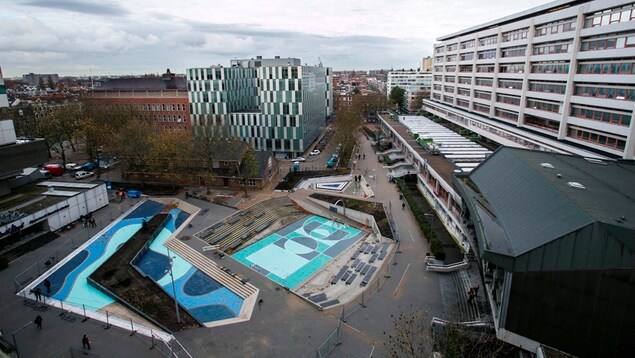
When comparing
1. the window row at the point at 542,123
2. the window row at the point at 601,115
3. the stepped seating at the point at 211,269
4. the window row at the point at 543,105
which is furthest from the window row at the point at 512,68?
the stepped seating at the point at 211,269

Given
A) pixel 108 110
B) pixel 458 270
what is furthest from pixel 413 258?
pixel 108 110

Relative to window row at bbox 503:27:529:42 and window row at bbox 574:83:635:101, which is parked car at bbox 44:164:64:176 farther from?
window row at bbox 503:27:529:42

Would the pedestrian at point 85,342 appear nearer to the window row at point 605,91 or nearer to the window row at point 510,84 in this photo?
the window row at point 605,91

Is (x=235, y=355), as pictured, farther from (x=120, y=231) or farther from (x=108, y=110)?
(x=108, y=110)

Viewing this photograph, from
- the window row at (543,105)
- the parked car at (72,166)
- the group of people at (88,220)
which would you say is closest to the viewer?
the group of people at (88,220)

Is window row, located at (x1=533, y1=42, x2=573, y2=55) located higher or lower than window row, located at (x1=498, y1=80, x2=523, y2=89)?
higher

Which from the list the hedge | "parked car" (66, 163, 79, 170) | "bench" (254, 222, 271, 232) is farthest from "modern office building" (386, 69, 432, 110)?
"bench" (254, 222, 271, 232)

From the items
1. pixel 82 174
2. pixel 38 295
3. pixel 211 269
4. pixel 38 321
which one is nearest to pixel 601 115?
pixel 211 269
